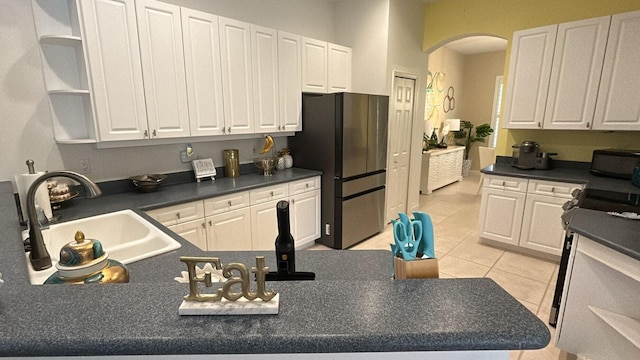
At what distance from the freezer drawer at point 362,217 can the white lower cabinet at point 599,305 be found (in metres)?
2.01

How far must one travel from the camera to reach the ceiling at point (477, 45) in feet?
19.2

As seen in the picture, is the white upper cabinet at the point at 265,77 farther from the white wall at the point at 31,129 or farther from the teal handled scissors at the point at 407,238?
the teal handled scissors at the point at 407,238

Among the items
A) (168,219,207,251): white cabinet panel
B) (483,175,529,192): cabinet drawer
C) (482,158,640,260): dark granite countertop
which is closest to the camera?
(482,158,640,260): dark granite countertop

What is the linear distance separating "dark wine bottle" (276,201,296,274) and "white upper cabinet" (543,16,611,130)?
11.2 ft

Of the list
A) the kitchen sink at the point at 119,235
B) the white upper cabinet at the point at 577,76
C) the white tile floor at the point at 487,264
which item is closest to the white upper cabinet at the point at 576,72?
the white upper cabinet at the point at 577,76

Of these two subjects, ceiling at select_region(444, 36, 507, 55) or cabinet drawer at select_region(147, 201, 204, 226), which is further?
ceiling at select_region(444, 36, 507, 55)

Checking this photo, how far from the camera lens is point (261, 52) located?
9.96ft

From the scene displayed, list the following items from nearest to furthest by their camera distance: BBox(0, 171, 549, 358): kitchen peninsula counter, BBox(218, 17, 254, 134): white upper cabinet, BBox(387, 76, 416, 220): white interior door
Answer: BBox(0, 171, 549, 358): kitchen peninsula counter → BBox(218, 17, 254, 134): white upper cabinet → BBox(387, 76, 416, 220): white interior door

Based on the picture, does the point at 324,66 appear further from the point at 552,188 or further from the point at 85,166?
the point at 552,188

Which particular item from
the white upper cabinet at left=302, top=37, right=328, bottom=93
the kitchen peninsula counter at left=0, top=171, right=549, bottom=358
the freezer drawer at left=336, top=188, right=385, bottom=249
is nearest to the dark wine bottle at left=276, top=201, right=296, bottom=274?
the kitchen peninsula counter at left=0, top=171, right=549, bottom=358

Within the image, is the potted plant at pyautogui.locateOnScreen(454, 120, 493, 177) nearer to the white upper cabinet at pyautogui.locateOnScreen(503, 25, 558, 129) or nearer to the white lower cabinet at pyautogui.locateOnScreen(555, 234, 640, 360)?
the white upper cabinet at pyautogui.locateOnScreen(503, 25, 558, 129)

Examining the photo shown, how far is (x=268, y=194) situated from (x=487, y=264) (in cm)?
234

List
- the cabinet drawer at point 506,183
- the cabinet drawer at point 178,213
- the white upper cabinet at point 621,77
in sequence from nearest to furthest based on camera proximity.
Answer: the cabinet drawer at point 178,213 < the white upper cabinet at point 621,77 < the cabinet drawer at point 506,183

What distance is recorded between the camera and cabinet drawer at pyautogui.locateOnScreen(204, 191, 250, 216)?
2.54m
